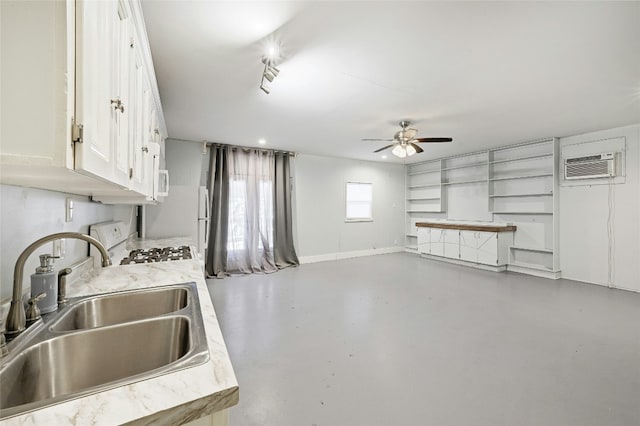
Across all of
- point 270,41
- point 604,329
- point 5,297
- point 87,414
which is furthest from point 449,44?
point 604,329

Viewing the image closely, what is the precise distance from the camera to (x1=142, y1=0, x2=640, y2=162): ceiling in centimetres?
177

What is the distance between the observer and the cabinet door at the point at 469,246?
5598 mm

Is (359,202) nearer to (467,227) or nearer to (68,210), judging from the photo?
(467,227)

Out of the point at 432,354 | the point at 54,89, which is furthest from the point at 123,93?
the point at 432,354

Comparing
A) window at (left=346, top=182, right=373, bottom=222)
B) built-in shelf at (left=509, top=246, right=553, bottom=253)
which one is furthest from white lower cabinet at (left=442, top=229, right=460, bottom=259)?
window at (left=346, top=182, right=373, bottom=222)

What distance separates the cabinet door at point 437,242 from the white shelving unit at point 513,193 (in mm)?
646

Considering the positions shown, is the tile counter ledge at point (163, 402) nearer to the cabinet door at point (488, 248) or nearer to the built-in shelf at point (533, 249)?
the cabinet door at point (488, 248)

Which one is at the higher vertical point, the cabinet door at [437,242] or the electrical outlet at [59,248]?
the electrical outlet at [59,248]

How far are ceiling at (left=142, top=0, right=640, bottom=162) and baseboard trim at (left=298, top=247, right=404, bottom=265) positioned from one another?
123 inches

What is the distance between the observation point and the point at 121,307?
1.32 m

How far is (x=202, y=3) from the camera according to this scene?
5.50ft

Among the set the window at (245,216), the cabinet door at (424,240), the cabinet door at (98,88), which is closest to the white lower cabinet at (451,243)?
the cabinet door at (424,240)

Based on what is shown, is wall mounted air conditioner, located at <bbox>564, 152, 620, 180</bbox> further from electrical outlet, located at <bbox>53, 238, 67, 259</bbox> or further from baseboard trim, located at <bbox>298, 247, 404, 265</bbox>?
electrical outlet, located at <bbox>53, 238, 67, 259</bbox>

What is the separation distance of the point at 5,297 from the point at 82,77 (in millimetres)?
858
